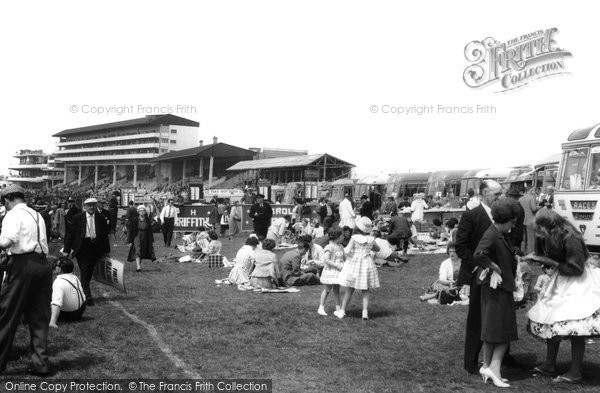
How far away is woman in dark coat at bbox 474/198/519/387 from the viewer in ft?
19.8

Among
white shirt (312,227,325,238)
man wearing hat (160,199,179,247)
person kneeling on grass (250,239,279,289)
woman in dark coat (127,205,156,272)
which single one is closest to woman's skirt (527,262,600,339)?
person kneeling on grass (250,239,279,289)

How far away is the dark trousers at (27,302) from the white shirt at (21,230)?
0.09m

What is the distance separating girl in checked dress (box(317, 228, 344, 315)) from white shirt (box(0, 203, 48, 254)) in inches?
193

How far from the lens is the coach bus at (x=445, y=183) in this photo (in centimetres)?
3681

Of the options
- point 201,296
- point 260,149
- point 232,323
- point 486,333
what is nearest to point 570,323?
point 486,333

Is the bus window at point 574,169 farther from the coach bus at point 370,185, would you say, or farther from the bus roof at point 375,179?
the bus roof at point 375,179

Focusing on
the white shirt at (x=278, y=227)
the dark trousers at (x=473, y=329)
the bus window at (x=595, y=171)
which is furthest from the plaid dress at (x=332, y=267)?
the white shirt at (x=278, y=227)

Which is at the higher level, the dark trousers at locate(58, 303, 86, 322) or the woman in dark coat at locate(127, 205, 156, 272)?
the woman in dark coat at locate(127, 205, 156, 272)

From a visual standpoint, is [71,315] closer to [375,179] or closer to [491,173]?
[491,173]

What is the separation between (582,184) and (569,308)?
11081 millimetres

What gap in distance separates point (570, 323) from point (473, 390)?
1135 millimetres

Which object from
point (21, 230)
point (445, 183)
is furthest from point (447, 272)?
point (445, 183)

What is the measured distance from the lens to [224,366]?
22.3 feet

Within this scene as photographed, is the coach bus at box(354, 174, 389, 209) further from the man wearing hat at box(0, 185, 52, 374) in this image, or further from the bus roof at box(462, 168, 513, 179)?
the man wearing hat at box(0, 185, 52, 374)
